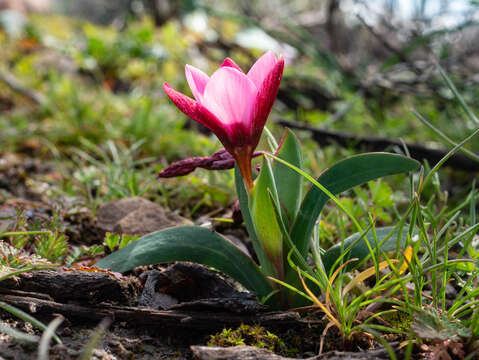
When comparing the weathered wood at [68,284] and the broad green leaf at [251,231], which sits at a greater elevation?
the broad green leaf at [251,231]

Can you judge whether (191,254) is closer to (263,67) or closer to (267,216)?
(267,216)

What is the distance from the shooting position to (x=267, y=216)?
982mm

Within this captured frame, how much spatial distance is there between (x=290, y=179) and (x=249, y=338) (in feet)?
1.38

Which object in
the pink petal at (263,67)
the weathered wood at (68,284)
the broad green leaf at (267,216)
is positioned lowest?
the weathered wood at (68,284)

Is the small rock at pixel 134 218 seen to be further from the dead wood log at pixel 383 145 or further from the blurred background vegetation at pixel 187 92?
the dead wood log at pixel 383 145

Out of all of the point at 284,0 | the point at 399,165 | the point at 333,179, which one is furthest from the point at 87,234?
the point at 284,0

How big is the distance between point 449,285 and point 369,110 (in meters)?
2.39

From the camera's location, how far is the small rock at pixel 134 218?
1500 mm

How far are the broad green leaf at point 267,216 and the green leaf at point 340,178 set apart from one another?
77 mm

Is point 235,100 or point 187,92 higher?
point 235,100

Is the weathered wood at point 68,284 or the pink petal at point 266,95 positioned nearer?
the pink petal at point 266,95

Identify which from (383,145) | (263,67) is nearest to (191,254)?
(263,67)

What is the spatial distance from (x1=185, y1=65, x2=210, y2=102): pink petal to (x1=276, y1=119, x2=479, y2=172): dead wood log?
131 cm

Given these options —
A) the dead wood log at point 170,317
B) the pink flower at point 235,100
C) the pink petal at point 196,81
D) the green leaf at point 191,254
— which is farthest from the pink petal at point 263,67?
the dead wood log at point 170,317
